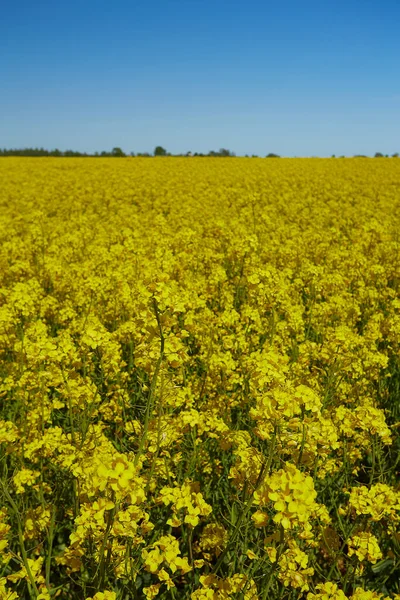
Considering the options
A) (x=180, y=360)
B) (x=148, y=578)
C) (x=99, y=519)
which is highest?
(x=180, y=360)

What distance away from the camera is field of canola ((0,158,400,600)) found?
1.99 metres

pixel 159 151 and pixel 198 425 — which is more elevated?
pixel 159 151

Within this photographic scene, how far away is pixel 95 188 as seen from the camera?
17.3m

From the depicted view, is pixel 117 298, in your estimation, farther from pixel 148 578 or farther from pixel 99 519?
pixel 99 519

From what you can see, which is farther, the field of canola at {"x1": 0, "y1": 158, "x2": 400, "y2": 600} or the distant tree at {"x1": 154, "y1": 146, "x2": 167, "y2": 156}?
the distant tree at {"x1": 154, "y1": 146, "x2": 167, "y2": 156}

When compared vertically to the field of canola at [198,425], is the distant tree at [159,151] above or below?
above

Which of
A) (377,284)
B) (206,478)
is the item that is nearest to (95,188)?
(377,284)

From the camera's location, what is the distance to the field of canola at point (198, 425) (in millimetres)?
1988

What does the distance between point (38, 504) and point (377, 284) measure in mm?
5709

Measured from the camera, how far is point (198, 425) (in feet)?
10.6

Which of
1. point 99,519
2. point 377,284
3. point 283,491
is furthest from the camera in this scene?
point 377,284

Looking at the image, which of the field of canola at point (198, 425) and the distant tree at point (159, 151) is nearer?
the field of canola at point (198, 425)

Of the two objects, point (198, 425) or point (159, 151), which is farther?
point (159, 151)

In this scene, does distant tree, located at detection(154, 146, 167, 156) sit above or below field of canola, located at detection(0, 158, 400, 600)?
above
